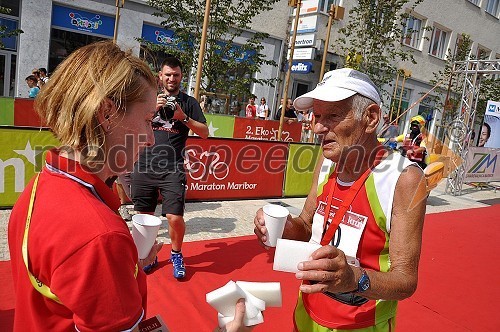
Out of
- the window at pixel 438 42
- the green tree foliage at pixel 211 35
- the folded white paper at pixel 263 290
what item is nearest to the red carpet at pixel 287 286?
the folded white paper at pixel 263 290

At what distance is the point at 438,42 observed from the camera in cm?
2567

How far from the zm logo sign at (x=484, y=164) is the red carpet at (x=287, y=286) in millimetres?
5945

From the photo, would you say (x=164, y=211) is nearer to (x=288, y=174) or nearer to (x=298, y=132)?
(x=288, y=174)

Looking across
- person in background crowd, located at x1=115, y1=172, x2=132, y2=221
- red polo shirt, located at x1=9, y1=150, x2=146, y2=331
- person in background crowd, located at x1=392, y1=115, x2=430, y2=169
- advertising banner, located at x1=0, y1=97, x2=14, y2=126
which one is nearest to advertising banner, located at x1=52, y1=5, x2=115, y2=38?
advertising banner, located at x1=0, y1=97, x2=14, y2=126

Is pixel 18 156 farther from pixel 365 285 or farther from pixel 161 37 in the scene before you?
pixel 161 37

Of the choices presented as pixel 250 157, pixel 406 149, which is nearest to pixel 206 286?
pixel 250 157

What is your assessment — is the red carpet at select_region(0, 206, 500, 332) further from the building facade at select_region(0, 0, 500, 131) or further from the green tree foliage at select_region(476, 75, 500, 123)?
the green tree foliage at select_region(476, 75, 500, 123)

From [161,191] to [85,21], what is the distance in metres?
12.7

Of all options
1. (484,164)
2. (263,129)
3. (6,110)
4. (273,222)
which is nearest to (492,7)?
(484,164)

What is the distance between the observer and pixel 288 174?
7.75 meters

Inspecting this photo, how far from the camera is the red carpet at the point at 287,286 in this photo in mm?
3281

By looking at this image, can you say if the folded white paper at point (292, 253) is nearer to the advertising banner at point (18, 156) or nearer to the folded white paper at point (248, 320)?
the folded white paper at point (248, 320)

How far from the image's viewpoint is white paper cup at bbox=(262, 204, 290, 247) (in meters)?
1.72

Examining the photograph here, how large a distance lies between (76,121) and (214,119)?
36.2ft
